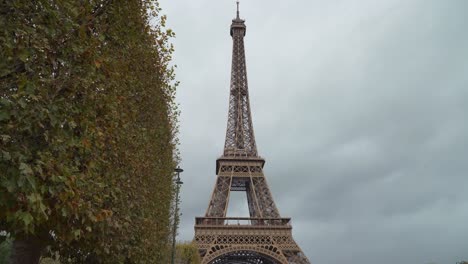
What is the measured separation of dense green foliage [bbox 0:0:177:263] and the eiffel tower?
37.4 meters

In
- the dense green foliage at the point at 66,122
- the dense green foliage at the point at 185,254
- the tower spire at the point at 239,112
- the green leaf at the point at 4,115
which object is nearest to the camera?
the green leaf at the point at 4,115

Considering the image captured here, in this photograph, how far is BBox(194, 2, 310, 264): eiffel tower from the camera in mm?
50156

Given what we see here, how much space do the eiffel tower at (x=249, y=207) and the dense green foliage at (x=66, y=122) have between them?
123ft

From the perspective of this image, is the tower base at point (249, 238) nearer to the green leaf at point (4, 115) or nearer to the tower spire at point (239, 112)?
the tower spire at point (239, 112)

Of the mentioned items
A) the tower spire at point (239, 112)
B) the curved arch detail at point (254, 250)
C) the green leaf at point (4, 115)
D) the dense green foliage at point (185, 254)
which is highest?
A: the tower spire at point (239, 112)

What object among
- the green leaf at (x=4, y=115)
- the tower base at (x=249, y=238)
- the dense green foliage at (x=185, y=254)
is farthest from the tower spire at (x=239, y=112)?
the green leaf at (x=4, y=115)

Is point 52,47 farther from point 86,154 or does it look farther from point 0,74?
point 86,154

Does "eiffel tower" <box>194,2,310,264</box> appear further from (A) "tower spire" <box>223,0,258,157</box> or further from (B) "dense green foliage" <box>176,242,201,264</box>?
(B) "dense green foliage" <box>176,242,201,264</box>

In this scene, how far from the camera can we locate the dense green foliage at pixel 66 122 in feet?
21.3

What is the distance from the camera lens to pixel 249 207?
63.8 metres

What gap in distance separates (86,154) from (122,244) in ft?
13.4

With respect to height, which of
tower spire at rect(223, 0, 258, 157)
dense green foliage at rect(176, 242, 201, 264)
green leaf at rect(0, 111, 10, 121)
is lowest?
green leaf at rect(0, 111, 10, 121)

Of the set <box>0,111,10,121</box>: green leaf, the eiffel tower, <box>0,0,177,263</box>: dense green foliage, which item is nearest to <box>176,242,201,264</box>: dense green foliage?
the eiffel tower

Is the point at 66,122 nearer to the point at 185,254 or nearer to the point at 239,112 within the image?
the point at 185,254
